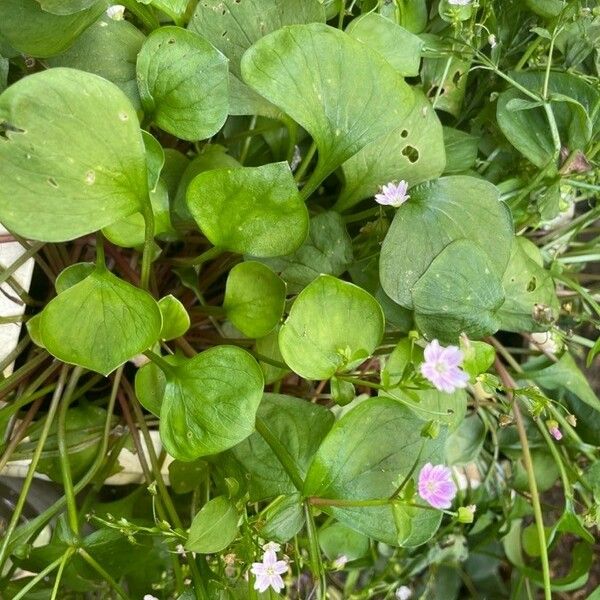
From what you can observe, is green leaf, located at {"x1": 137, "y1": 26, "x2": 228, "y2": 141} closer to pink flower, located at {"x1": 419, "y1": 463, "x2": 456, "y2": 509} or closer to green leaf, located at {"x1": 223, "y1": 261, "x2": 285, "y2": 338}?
green leaf, located at {"x1": 223, "y1": 261, "x2": 285, "y2": 338}

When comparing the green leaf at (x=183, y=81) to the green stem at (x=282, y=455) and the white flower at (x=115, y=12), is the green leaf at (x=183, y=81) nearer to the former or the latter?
the white flower at (x=115, y=12)

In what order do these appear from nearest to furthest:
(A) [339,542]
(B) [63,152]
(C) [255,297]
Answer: (B) [63,152] → (C) [255,297] → (A) [339,542]

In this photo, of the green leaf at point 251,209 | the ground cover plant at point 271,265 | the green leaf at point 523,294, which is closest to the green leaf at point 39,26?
the ground cover plant at point 271,265

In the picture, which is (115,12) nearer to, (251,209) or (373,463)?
(251,209)

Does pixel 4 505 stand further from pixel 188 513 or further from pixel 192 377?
pixel 192 377

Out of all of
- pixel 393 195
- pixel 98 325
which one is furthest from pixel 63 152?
pixel 393 195

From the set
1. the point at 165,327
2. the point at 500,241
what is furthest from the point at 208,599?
the point at 500,241
